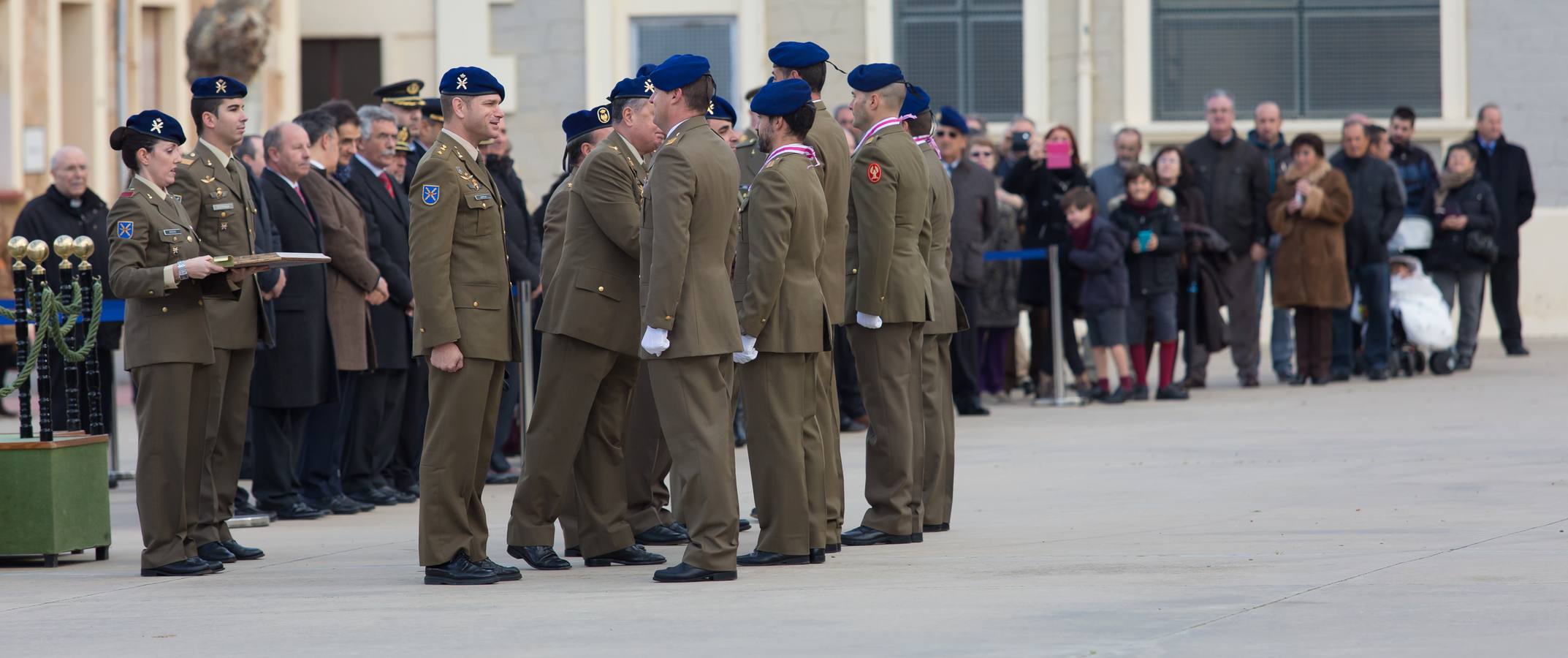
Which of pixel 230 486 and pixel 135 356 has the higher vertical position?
pixel 135 356

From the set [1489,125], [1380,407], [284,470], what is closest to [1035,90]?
[1489,125]

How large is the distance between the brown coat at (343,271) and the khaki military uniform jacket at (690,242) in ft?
10.0

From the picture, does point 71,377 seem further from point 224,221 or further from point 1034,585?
point 1034,585

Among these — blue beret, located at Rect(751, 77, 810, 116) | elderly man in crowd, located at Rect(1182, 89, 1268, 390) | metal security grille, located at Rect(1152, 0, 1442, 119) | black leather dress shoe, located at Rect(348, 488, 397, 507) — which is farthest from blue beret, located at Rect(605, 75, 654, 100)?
metal security grille, located at Rect(1152, 0, 1442, 119)

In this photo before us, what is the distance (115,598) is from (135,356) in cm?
101

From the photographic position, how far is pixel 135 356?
25.4ft

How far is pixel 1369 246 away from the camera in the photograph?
1548 centimetres

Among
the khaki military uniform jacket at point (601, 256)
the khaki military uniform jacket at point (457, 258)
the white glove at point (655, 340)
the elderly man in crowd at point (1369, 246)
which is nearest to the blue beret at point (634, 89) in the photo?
the khaki military uniform jacket at point (601, 256)

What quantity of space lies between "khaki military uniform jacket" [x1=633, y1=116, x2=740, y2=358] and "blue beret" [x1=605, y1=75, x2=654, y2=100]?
0.58m

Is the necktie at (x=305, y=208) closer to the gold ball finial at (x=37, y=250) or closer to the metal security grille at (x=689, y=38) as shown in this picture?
the gold ball finial at (x=37, y=250)

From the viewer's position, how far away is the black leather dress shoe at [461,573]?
7.30 m

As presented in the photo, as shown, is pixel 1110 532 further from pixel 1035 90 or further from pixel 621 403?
pixel 1035 90

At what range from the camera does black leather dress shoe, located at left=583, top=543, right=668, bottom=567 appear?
7.86 metres

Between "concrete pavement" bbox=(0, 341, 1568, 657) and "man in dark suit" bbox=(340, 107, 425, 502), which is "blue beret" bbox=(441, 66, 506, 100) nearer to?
"concrete pavement" bbox=(0, 341, 1568, 657)
